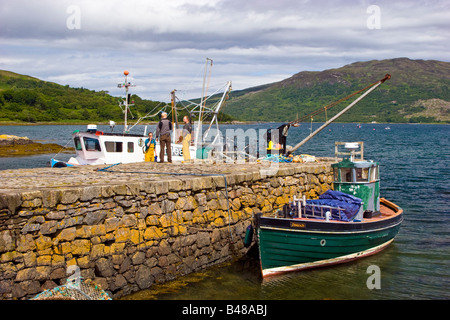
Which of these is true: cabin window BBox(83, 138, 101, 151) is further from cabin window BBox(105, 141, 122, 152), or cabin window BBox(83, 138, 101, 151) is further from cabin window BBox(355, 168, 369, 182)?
cabin window BBox(355, 168, 369, 182)

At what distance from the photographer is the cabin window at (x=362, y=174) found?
1420 cm

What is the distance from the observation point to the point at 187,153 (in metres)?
19.8

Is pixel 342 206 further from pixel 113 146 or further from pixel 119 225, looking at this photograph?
pixel 113 146

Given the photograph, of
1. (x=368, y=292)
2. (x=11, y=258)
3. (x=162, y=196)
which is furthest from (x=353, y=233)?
(x=11, y=258)

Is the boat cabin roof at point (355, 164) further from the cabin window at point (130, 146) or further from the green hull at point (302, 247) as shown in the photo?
the cabin window at point (130, 146)

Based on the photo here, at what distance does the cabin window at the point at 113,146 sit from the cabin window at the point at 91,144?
44 centimetres

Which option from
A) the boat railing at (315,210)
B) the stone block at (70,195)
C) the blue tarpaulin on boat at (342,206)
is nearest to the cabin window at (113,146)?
the boat railing at (315,210)

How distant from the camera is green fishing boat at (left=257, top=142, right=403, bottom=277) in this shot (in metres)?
11.5

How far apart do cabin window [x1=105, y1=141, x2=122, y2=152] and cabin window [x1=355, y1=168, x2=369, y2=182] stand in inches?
487

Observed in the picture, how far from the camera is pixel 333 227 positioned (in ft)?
39.3

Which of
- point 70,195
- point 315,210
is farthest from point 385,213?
point 70,195

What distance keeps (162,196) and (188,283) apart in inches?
81.4

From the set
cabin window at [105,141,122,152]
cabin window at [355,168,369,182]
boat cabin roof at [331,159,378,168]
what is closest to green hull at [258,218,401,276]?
cabin window at [355,168,369,182]

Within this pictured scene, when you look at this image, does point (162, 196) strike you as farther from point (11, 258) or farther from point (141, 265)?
point (11, 258)
